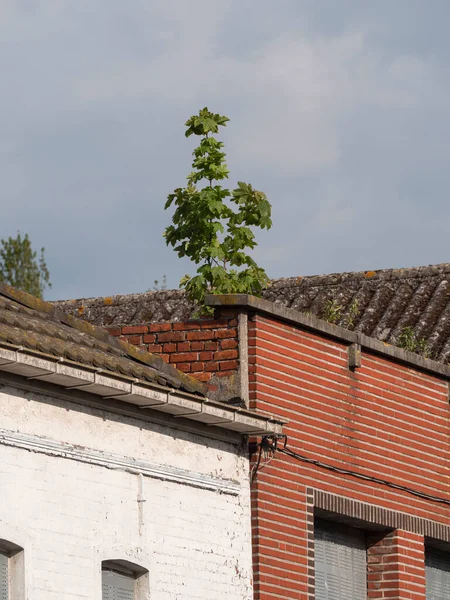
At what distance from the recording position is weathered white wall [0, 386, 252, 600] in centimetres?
1240

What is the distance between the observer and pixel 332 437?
16109 millimetres

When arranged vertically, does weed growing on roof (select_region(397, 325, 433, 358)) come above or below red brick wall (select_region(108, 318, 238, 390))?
above

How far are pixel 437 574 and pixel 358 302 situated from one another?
5.55 metres

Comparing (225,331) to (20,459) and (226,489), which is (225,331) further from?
(20,459)

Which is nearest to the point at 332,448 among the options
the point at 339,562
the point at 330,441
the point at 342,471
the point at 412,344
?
the point at 330,441

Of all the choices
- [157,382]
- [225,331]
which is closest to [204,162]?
[225,331]

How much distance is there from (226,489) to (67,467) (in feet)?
7.26

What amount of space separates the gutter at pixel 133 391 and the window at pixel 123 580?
4.60 feet

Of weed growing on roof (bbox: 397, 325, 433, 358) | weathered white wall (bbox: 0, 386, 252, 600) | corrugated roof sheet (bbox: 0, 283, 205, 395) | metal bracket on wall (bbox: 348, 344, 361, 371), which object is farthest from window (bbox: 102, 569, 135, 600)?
weed growing on roof (bbox: 397, 325, 433, 358)

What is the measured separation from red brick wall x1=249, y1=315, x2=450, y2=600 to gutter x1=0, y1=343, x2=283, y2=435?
0.63 m

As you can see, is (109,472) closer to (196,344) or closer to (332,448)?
(196,344)

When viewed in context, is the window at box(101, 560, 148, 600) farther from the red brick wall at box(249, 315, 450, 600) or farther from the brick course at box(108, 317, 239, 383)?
the brick course at box(108, 317, 239, 383)

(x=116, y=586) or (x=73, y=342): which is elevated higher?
(x=73, y=342)

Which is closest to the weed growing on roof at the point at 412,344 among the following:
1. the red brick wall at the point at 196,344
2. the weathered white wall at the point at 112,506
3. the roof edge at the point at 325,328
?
the roof edge at the point at 325,328
